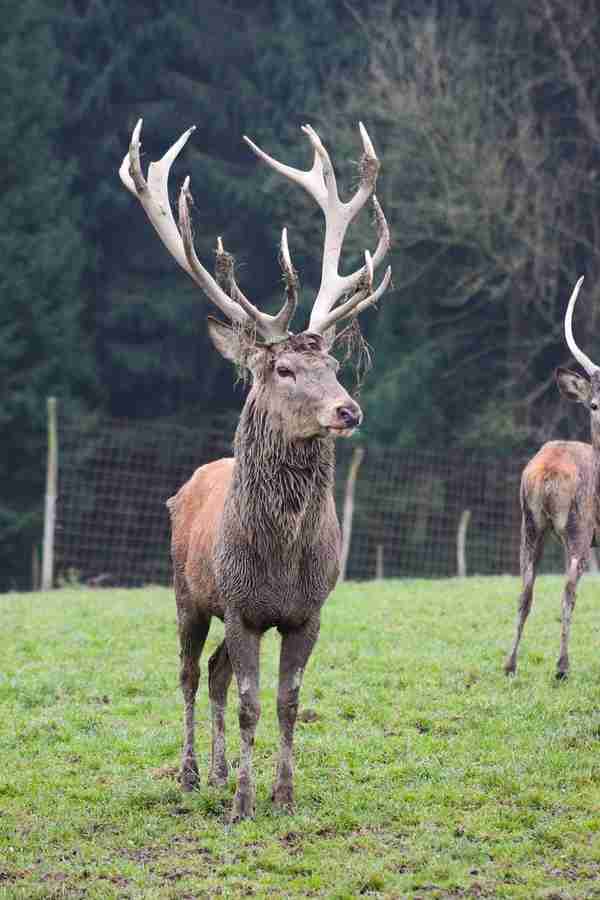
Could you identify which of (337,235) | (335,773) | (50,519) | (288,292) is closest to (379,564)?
(50,519)

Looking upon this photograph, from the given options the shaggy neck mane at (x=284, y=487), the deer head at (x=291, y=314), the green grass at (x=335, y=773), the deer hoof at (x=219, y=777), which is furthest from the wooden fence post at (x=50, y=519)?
the shaggy neck mane at (x=284, y=487)

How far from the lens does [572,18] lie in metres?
27.8

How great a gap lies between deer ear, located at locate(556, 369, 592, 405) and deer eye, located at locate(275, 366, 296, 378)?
2.79 meters

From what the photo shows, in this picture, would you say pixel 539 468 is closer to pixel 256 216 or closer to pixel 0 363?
pixel 0 363

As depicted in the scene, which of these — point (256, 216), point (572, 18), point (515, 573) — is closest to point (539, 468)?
point (515, 573)

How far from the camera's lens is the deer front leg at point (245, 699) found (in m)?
6.74

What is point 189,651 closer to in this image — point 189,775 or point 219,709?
point 219,709

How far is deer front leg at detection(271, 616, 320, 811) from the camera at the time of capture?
683 cm

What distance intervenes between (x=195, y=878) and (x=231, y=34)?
29272 mm

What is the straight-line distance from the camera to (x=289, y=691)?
6.82 m

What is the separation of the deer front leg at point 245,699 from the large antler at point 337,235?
1.46m

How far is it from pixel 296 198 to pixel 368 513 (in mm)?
9566

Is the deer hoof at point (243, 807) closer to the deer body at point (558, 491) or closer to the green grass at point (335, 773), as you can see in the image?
the green grass at point (335, 773)

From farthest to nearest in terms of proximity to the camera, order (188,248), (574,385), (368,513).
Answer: (368,513) < (574,385) < (188,248)
